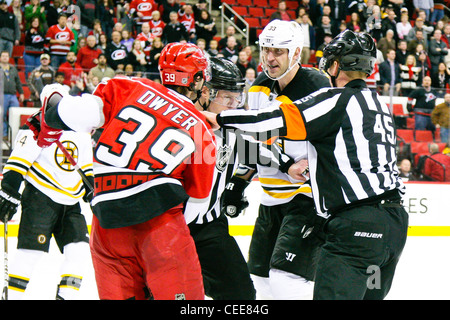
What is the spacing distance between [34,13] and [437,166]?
21.5 ft

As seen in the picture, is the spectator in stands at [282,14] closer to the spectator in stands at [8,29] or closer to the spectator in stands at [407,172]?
the spectator in stands at [8,29]

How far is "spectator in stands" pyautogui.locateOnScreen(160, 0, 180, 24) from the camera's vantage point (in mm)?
11461

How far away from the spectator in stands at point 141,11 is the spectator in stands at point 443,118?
17.5ft

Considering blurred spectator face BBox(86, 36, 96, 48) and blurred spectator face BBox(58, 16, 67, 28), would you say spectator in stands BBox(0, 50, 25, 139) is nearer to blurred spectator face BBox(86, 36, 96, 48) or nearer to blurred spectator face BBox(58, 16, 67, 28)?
blurred spectator face BBox(86, 36, 96, 48)

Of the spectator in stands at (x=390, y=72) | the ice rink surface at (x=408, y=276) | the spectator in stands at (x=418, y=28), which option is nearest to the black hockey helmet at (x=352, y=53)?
the ice rink surface at (x=408, y=276)

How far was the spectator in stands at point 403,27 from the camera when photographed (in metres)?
12.4

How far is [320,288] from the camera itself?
262 centimetres

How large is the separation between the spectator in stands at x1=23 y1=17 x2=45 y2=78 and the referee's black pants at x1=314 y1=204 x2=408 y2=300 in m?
7.95

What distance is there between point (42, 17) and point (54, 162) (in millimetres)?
6796

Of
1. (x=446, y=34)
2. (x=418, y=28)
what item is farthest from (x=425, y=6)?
(x=418, y=28)

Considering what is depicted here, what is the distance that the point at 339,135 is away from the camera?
2.71 m
